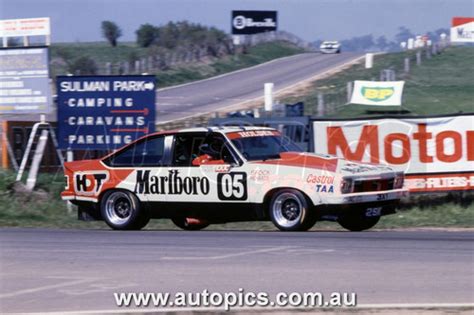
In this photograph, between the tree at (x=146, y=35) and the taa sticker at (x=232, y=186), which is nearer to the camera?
the taa sticker at (x=232, y=186)

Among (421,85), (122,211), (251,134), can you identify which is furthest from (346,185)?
(421,85)

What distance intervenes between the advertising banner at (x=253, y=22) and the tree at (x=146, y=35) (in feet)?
29.4

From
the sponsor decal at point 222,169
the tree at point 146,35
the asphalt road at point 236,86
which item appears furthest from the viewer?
the tree at point 146,35

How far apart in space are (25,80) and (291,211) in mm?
8870

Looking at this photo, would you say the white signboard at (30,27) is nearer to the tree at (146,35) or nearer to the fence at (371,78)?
the fence at (371,78)

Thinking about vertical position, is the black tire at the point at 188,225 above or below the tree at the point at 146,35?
below

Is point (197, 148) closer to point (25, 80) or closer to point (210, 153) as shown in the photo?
point (210, 153)

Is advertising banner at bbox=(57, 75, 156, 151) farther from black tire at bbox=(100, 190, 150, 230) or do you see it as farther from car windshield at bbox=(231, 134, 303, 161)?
car windshield at bbox=(231, 134, 303, 161)

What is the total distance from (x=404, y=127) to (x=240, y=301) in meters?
9.86

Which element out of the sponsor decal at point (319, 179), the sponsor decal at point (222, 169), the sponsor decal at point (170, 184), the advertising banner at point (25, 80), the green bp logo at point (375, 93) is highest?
the advertising banner at point (25, 80)

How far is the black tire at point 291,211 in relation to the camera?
46.7 ft

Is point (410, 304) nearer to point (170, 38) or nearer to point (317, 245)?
point (317, 245)

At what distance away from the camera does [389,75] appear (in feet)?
160

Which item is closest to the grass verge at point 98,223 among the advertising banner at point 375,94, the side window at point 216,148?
the side window at point 216,148
